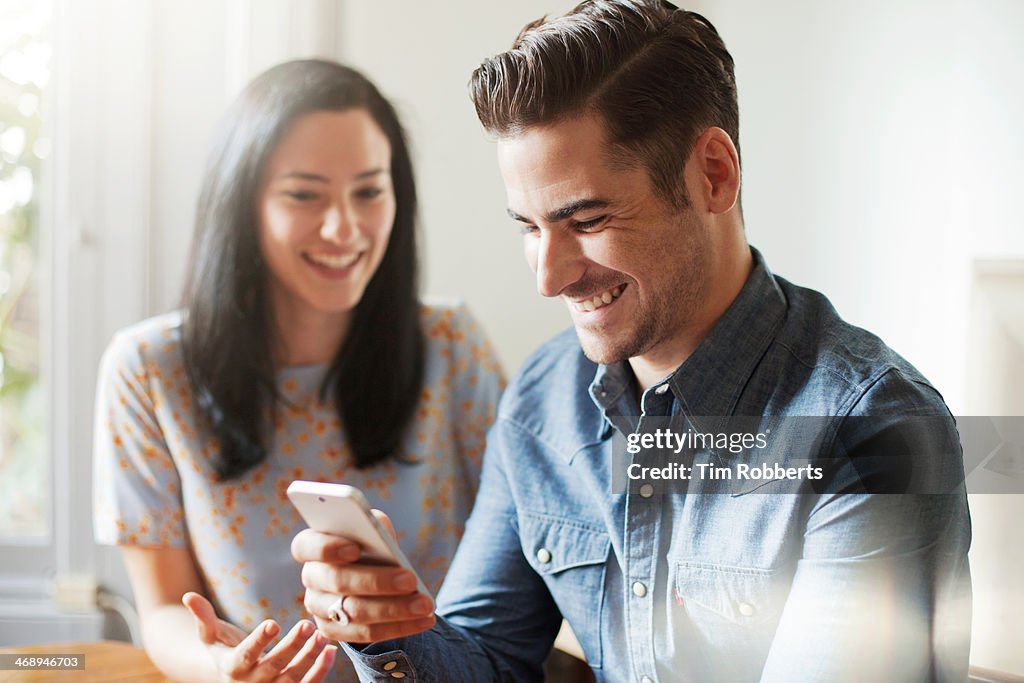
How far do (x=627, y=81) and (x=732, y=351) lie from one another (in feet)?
0.68

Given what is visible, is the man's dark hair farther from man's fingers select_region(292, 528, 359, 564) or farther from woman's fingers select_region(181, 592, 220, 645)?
woman's fingers select_region(181, 592, 220, 645)

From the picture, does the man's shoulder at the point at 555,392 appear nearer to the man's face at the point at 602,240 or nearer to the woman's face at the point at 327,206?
the man's face at the point at 602,240

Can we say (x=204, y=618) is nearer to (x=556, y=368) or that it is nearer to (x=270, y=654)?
(x=270, y=654)

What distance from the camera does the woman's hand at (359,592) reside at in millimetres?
654

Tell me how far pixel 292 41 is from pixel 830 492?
29.6 inches

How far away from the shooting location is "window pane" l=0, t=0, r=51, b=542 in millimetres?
1125

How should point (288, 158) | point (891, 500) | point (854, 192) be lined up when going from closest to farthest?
point (891, 500)
point (854, 192)
point (288, 158)

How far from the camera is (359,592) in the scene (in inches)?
26.0

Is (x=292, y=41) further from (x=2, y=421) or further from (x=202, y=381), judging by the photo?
(x=2, y=421)

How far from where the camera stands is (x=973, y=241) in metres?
0.70

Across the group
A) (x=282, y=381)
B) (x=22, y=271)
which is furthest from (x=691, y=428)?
(x=22, y=271)

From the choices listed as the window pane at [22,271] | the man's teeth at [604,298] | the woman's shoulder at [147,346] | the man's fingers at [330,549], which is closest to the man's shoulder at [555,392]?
the man's teeth at [604,298]

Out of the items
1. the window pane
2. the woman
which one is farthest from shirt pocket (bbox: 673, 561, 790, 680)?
the window pane

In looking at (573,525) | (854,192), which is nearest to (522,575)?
(573,525)
